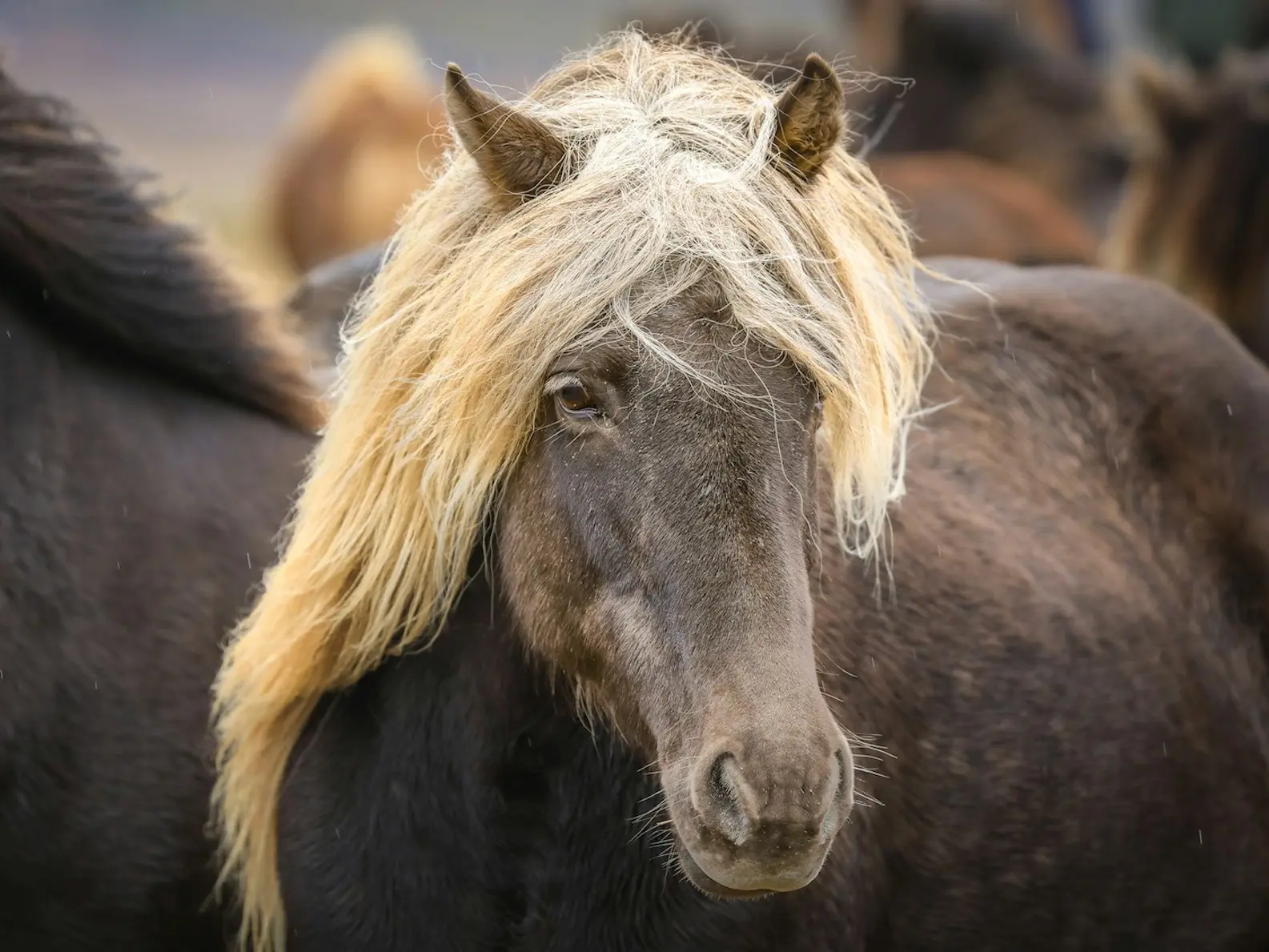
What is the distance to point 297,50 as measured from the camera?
1591cm

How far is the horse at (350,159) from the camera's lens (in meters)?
10.3

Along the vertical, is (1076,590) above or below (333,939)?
above

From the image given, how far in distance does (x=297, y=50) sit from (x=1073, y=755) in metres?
14.7

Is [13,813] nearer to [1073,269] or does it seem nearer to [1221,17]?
[1073,269]

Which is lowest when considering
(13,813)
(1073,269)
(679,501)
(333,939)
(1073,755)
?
(13,813)

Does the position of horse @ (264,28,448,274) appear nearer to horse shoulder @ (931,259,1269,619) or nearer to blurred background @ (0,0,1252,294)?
blurred background @ (0,0,1252,294)

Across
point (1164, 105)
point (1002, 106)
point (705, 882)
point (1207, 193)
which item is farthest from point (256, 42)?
point (705, 882)

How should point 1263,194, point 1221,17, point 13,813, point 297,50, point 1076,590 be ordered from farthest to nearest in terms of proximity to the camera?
point 297,50 < point 1221,17 < point 1263,194 < point 1076,590 < point 13,813

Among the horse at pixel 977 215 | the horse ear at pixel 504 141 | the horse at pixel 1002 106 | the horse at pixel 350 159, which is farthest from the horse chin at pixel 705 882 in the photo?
the horse at pixel 1002 106

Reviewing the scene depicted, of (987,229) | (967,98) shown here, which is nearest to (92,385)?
(987,229)

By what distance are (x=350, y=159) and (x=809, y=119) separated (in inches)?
347

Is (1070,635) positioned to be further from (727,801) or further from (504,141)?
(504,141)

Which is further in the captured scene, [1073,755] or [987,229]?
[987,229]

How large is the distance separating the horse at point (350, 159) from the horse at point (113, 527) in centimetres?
674
